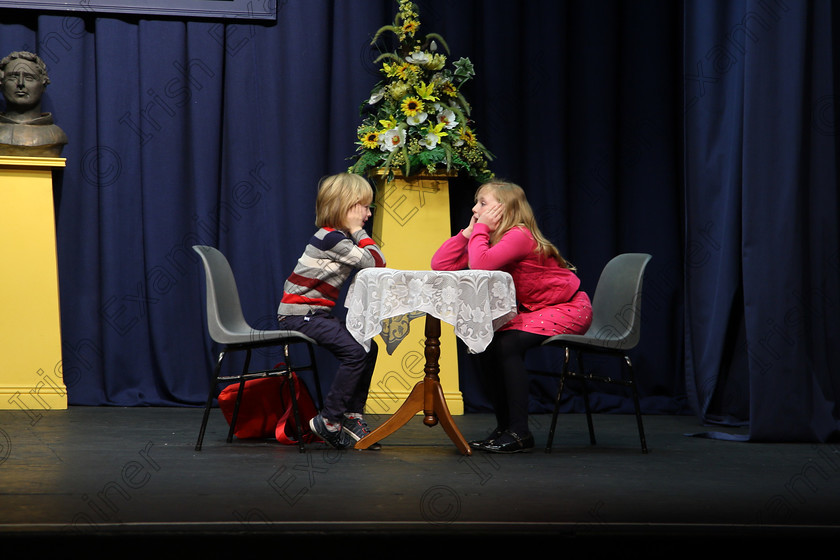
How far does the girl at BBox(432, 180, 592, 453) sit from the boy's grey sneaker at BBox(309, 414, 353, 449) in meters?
0.50

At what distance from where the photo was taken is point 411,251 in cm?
486

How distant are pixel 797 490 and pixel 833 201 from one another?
1.60m

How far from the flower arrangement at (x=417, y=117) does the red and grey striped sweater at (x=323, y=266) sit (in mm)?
1081

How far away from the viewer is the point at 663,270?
209 inches

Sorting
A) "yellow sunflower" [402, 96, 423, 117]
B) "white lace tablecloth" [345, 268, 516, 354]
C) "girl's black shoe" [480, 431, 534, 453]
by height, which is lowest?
"girl's black shoe" [480, 431, 534, 453]

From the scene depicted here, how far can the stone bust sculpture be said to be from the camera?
15.6 feet

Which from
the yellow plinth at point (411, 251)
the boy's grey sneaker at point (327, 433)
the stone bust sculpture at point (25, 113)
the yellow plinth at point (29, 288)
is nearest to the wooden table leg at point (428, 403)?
the boy's grey sneaker at point (327, 433)

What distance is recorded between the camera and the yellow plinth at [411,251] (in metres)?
4.85

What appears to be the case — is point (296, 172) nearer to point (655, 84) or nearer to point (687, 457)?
point (655, 84)

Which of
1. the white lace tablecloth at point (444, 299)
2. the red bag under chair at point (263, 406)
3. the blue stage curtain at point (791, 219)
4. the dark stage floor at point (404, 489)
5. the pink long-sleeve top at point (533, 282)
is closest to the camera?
the dark stage floor at point (404, 489)

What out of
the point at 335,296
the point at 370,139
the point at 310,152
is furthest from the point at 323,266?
the point at 310,152

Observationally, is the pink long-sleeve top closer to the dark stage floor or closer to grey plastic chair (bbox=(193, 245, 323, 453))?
the dark stage floor

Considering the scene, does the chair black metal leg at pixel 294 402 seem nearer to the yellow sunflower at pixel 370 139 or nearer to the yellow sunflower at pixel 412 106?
the yellow sunflower at pixel 370 139

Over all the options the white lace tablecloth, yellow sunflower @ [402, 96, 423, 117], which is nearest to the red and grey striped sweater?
the white lace tablecloth
